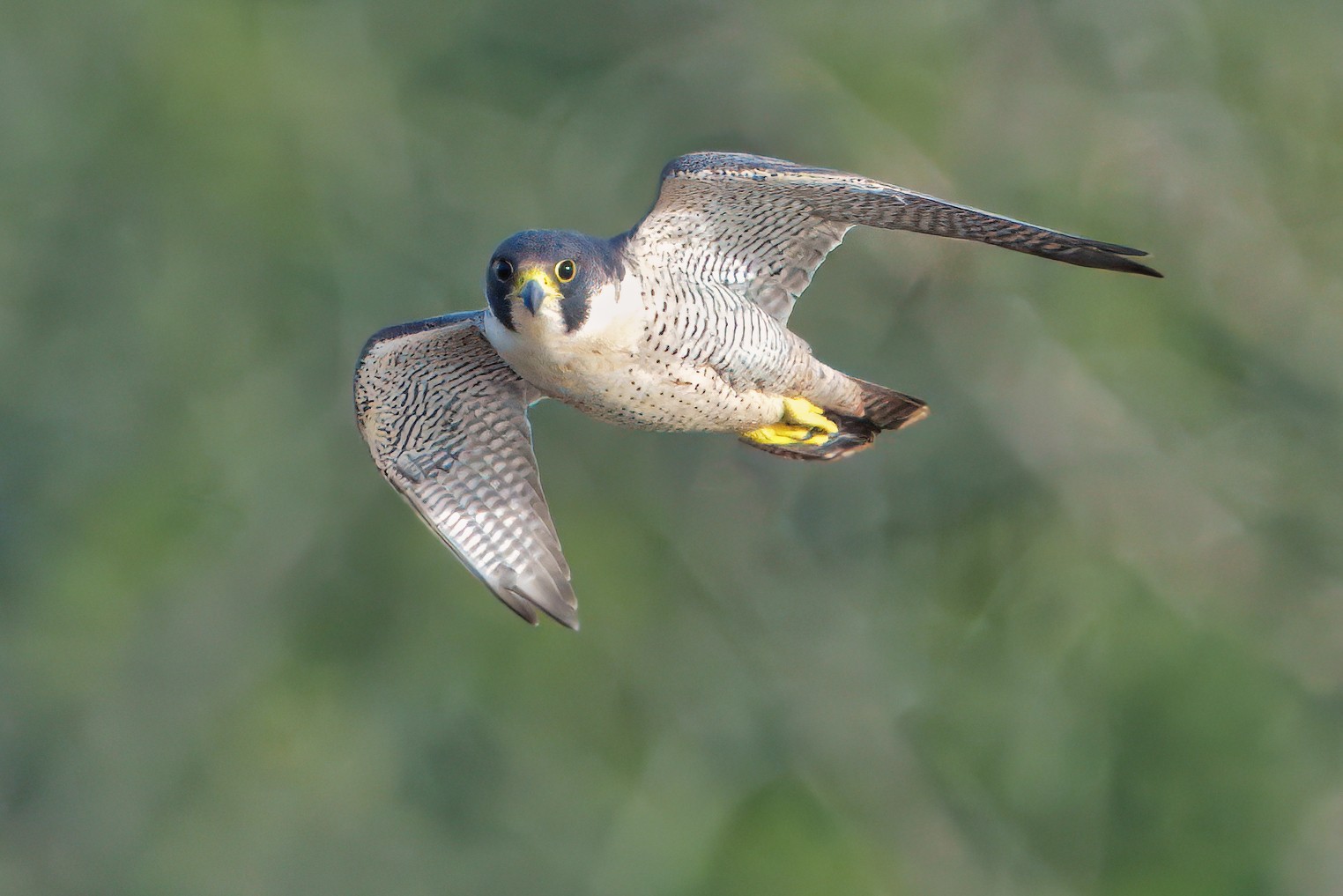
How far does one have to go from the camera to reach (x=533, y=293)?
4.41m

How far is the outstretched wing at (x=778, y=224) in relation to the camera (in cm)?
448

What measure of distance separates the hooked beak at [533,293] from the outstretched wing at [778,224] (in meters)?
0.55

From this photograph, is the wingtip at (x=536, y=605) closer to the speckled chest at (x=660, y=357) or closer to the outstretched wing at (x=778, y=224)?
the speckled chest at (x=660, y=357)

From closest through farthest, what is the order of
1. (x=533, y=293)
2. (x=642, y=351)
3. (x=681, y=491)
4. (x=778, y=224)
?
(x=533, y=293), (x=642, y=351), (x=778, y=224), (x=681, y=491)

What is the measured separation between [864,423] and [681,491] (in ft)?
30.7

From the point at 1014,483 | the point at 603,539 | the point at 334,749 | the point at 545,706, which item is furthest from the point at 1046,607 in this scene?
the point at 334,749

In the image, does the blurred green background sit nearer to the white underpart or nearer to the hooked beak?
the white underpart

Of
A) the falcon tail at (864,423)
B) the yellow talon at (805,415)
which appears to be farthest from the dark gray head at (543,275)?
the falcon tail at (864,423)

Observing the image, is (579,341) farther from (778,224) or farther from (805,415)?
(805,415)

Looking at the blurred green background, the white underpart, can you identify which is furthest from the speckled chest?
the blurred green background

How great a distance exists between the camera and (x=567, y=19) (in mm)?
16750

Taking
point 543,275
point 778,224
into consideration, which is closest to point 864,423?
point 778,224

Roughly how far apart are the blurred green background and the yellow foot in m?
6.65

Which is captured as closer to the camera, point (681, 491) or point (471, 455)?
point (471, 455)
